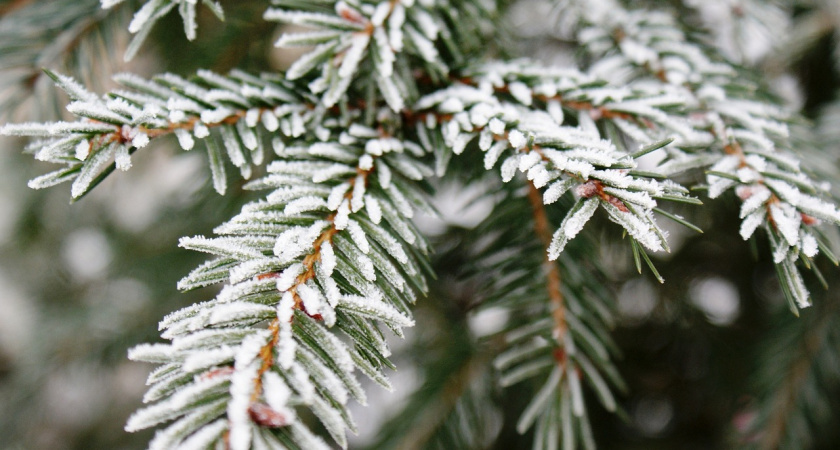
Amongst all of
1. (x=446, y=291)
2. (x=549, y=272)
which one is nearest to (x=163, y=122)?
(x=549, y=272)

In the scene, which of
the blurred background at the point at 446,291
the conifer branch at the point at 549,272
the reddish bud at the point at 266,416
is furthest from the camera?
the blurred background at the point at 446,291

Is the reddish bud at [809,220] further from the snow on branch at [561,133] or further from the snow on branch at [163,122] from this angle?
the snow on branch at [163,122]

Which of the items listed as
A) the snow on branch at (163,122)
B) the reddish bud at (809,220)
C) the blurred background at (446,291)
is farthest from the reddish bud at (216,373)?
the reddish bud at (809,220)

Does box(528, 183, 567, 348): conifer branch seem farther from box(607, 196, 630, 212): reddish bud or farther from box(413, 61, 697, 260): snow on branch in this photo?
box(607, 196, 630, 212): reddish bud

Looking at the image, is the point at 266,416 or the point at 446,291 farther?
the point at 446,291

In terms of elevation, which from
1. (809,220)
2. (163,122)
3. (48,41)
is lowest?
(809,220)

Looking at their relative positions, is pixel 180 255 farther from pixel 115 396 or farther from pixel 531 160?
pixel 531 160

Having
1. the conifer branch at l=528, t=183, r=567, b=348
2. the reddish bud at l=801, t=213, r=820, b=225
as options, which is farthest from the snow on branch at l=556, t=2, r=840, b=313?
the conifer branch at l=528, t=183, r=567, b=348

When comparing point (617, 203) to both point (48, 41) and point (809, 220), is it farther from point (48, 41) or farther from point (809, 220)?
point (48, 41)

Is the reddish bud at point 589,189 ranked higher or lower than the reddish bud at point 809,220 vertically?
higher
